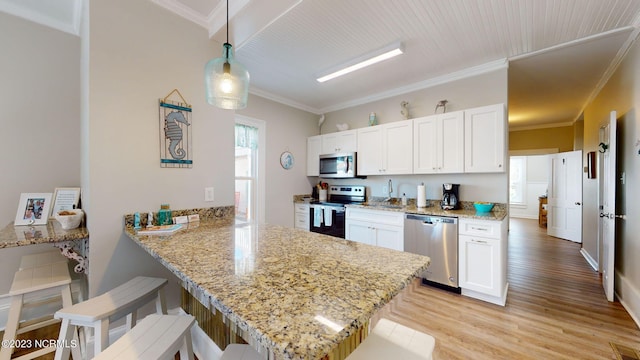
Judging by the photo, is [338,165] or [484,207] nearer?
[484,207]

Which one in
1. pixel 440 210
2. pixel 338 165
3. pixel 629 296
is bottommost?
pixel 629 296

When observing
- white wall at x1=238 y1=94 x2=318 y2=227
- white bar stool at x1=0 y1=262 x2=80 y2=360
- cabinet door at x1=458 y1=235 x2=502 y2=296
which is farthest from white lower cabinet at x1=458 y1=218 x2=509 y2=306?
white bar stool at x1=0 y1=262 x2=80 y2=360

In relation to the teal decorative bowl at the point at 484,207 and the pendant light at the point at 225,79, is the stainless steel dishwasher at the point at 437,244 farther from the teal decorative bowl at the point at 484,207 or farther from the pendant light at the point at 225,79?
the pendant light at the point at 225,79

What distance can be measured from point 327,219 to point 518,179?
8.30 m

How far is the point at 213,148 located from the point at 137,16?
3.53 ft

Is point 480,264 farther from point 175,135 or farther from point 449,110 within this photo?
point 175,135

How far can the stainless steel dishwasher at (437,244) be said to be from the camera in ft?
8.67

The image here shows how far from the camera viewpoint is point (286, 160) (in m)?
4.21

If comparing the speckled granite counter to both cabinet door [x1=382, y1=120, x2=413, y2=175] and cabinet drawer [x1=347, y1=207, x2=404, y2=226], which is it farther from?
cabinet door [x1=382, y1=120, x2=413, y2=175]

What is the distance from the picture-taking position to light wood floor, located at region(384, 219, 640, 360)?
1786 millimetres

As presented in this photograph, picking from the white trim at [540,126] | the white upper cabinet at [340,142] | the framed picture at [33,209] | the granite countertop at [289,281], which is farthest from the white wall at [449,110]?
the white trim at [540,126]

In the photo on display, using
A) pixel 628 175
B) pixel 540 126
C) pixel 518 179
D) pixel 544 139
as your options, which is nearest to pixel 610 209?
pixel 628 175

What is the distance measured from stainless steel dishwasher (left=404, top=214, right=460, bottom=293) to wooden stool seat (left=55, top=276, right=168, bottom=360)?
8.26 feet

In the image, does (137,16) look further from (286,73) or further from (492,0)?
(492,0)
